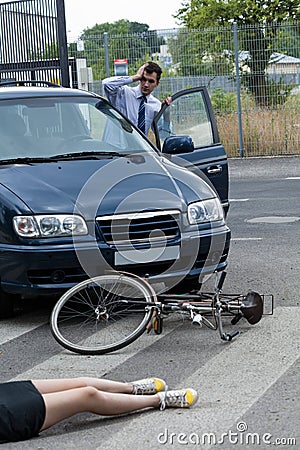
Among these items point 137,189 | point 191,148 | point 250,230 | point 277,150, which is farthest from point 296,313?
point 277,150

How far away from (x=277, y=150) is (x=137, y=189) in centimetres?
1544

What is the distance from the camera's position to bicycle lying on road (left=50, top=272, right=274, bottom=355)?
7.48 metres

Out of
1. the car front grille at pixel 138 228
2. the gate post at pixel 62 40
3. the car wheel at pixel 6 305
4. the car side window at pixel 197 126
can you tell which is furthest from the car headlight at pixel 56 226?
the gate post at pixel 62 40

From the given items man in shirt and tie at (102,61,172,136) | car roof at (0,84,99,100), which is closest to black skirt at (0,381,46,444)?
car roof at (0,84,99,100)

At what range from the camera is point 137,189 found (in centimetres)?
835

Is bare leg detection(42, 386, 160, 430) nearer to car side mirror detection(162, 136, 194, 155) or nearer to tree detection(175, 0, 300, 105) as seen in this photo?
car side mirror detection(162, 136, 194, 155)

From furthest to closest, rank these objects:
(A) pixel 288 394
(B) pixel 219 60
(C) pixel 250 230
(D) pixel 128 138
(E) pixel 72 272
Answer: (B) pixel 219 60
(C) pixel 250 230
(D) pixel 128 138
(E) pixel 72 272
(A) pixel 288 394

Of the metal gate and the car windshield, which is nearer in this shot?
the car windshield

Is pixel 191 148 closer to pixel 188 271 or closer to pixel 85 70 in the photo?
pixel 188 271

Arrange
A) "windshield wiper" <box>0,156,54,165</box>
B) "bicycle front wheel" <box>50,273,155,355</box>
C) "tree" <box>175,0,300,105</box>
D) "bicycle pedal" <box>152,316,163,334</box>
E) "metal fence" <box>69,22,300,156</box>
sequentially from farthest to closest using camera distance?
"tree" <box>175,0,300,105</box> → "metal fence" <box>69,22,300,156</box> → "windshield wiper" <box>0,156,54,165</box> → "bicycle pedal" <box>152,316,163,334</box> → "bicycle front wheel" <box>50,273,155,355</box>

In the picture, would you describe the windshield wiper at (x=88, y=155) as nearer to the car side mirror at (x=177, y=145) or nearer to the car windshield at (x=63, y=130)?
the car windshield at (x=63, y=130)

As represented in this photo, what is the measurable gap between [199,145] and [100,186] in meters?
2.92

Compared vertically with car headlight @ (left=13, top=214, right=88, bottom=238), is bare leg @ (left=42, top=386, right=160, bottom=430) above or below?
below

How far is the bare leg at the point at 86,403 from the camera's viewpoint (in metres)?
5.38
